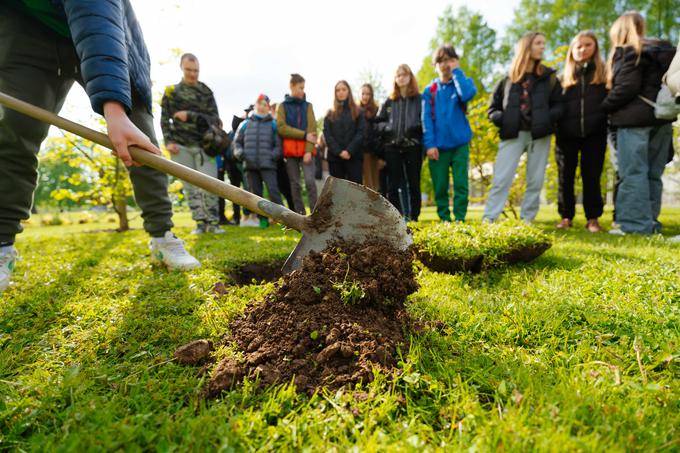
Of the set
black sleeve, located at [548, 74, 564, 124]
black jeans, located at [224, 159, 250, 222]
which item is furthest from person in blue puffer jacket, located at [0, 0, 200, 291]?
black jeans, located at [224, 159, 250, 222]

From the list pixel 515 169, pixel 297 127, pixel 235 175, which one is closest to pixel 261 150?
pixel 297 127

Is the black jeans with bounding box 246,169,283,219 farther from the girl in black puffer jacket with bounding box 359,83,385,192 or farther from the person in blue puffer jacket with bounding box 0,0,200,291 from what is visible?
the person in blue puffer jacket with bounding box 0,0,200,291

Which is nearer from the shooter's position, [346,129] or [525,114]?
[525,114]

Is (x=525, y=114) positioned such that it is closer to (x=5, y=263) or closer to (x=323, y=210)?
(x=323, y=210)

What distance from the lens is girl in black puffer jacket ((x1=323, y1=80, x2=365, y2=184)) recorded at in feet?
20.3

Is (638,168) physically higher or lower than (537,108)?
lower

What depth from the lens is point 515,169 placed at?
5.08 metres

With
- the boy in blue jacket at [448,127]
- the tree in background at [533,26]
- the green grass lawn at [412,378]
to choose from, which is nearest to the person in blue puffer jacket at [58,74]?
the green grass lawn at [412,378]

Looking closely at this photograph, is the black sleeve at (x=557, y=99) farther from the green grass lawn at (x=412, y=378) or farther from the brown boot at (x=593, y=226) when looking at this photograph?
the green grass lawn at (x=412, y=378)

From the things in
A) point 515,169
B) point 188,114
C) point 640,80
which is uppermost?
point 188,114

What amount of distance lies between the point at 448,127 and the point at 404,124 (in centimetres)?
73

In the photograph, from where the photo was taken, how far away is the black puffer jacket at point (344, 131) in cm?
622

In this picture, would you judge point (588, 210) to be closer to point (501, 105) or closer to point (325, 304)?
point (501, 105)

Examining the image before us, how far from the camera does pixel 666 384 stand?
125 centimetres
